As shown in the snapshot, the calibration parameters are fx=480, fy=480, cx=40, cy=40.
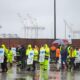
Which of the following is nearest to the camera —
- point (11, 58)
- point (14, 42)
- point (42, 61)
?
point (42, 61)

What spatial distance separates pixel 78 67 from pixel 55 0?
1889 cm

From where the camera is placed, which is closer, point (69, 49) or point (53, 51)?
point (69, 49)

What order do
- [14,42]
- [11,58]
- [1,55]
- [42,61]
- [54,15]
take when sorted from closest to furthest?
[1,55]
[42,61]
[11,58]
[54,15]
[14,42]

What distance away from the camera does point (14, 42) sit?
194ft

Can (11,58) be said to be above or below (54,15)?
below

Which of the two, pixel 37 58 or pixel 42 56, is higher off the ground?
pixel 42 56

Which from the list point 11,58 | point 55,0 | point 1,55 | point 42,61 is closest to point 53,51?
point 11,58

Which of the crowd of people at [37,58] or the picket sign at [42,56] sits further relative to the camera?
the picket sign at [42,56]

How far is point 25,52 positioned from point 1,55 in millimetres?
2686

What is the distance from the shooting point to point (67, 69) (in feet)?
122

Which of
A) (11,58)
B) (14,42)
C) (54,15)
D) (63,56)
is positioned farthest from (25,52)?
(14,42)

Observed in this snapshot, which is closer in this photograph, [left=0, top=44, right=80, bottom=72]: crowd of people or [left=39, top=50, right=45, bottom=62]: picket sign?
[left=0, top=44, right=80, bottom=72]: crowd of people

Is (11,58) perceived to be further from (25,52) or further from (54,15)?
(54,15)

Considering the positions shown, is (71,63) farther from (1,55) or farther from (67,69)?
(1,55)
